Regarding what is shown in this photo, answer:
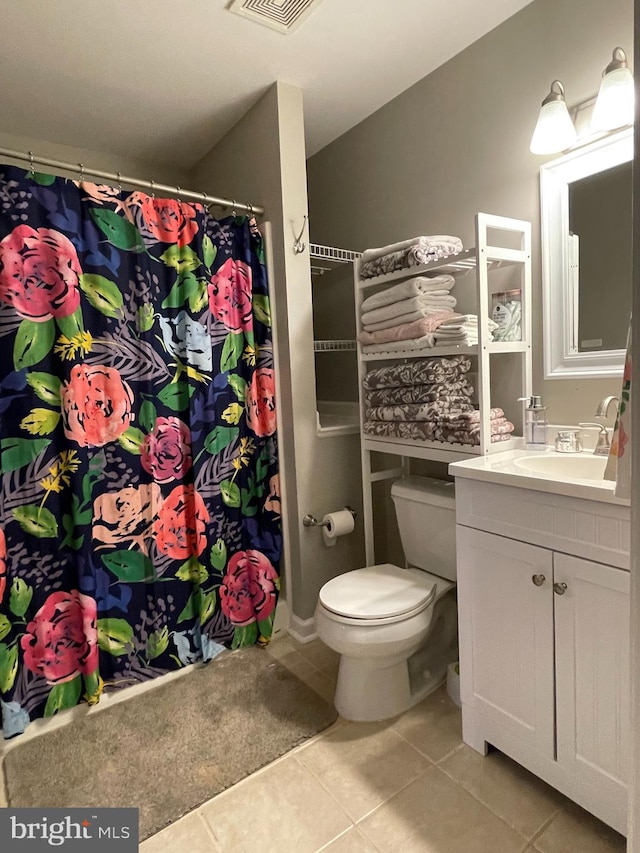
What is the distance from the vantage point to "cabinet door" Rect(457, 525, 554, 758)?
1.31 meters

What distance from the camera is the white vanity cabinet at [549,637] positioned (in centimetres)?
117

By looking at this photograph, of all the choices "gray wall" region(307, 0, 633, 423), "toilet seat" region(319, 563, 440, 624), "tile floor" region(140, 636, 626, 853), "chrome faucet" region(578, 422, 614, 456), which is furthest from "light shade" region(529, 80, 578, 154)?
"tile floor" region(140, 636, 626, 853)

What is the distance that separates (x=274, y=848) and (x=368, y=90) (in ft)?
8.67

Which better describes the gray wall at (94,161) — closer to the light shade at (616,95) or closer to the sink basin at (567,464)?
the light shade at (616,95)

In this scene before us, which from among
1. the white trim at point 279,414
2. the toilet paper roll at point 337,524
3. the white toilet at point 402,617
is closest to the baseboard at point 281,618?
the white trim at point 279,414

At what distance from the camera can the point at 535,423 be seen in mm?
1683

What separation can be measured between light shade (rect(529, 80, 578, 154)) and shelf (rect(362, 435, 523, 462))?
929mm

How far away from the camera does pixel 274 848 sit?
126 cm

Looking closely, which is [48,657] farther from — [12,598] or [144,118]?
[144,118]

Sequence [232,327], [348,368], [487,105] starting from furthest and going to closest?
[348,368] < [232,327] < [487,105]

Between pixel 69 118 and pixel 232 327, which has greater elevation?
pixel 69 118

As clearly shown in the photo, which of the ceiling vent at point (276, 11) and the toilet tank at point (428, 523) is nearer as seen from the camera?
the ceiling vent at point (276, 11)

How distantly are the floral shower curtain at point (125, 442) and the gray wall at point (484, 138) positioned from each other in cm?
70

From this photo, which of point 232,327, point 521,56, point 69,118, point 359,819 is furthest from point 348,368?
point 359,819
